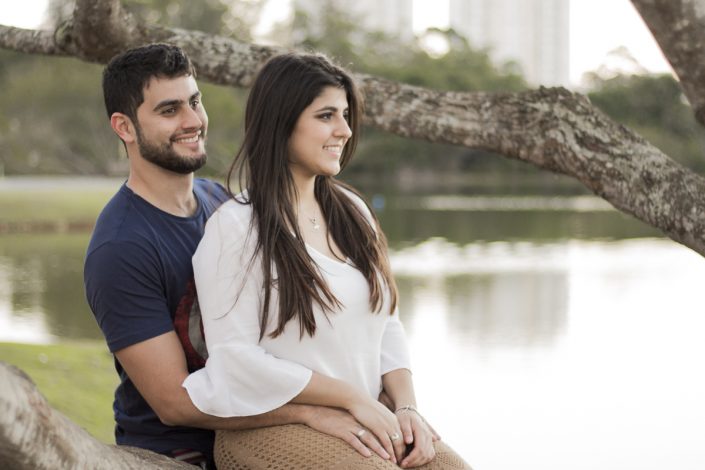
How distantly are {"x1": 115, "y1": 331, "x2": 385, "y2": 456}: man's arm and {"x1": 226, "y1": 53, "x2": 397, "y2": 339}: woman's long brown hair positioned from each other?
15 centimetres

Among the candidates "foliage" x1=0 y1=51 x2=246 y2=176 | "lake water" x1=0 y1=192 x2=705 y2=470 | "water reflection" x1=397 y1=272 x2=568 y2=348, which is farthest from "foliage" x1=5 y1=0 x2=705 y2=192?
"water reflection" x1=397 y1=272 x2=568 y2=348

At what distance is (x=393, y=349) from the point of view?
80.4 inches

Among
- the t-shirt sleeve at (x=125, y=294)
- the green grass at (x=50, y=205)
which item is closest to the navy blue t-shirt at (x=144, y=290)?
the t-shirt sleeve at (x=125, y=294)

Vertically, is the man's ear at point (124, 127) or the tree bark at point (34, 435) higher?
the man's ear at point (124, 127)

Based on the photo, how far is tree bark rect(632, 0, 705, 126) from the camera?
1697mm

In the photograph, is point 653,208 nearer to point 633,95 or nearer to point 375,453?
point 375,453

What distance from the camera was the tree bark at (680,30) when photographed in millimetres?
1697

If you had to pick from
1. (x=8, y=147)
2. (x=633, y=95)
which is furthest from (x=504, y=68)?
(x=8, y=147)

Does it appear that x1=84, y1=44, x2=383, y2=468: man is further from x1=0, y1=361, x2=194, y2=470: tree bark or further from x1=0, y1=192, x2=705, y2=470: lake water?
x1=0, y1=192, x2=705, y2=470: lake water

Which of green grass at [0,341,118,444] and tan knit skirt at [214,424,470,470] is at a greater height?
tan knit skirt at [214,424,470,470]

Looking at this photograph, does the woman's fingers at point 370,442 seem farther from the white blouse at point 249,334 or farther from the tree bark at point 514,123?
the tree bark at point 514,123

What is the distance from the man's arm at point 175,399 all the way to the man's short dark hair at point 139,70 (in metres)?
0.48

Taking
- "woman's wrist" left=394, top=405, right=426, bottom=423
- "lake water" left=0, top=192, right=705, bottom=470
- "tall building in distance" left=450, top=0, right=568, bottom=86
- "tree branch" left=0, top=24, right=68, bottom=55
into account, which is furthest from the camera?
"tall building in distance" left=450, top=0, right=568, bottom=86

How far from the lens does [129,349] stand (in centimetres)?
187
